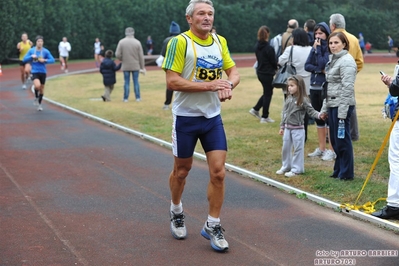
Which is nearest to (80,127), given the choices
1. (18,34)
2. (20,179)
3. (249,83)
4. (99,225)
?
(20,179)

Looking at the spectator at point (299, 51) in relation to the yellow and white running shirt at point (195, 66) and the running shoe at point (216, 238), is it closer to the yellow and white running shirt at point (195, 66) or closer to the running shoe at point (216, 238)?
the yellow and white running shirt at point (195, 66)

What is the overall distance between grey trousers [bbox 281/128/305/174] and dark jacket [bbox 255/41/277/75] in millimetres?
4765

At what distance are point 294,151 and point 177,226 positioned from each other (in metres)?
3.25

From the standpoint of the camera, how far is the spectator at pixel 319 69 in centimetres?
1088

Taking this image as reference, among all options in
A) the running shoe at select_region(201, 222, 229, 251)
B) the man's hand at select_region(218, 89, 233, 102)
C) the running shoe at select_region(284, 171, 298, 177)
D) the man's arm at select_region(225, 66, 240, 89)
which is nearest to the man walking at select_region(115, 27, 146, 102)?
the running shoe at select_region(284, 171, 298, 177)

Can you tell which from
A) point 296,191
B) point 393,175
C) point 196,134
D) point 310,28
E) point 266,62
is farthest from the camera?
point 266,62

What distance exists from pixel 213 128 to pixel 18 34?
38.5m

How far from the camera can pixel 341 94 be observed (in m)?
9.08

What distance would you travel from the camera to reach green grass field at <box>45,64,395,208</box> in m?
9.23

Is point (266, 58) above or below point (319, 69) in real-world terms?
below

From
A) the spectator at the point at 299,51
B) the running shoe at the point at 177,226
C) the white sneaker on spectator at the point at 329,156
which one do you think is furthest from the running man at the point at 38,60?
the running shoe at the point at 177,226

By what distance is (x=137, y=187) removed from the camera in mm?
9398

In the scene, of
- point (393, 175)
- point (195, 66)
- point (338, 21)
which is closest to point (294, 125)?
point (338, 21)

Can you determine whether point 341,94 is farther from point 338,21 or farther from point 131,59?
point 131,59
